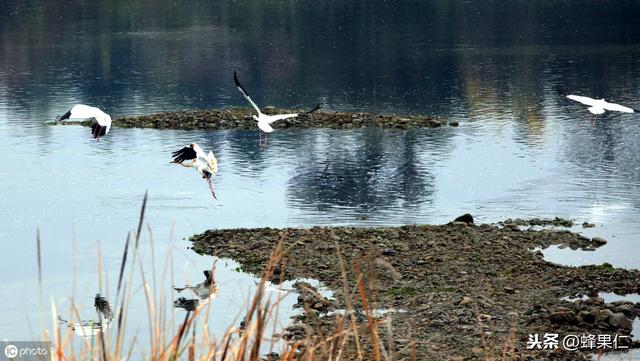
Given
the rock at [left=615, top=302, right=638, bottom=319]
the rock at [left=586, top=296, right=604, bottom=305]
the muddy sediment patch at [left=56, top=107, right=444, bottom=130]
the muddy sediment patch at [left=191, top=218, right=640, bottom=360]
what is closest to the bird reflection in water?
the muddy sediment patch at [left=191, top=218, right=640, bottom=360]

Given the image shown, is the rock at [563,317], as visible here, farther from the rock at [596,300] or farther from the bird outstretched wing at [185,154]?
the bird outstretched wing at [185,154]

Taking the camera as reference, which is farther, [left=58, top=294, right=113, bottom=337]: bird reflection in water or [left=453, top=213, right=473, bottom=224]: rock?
[left=453, top=213, right=473, bottom=224]: rock

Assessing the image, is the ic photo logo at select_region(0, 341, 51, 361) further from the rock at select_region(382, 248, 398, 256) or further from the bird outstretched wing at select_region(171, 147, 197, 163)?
the rock at select_region(382, 248, 398, 256)

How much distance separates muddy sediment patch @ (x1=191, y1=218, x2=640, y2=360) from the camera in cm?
1571

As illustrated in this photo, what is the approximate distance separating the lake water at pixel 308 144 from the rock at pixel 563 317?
14.5 feet

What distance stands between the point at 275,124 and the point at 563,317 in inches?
953

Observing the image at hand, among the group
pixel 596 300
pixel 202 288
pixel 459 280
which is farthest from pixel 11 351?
pixel 459 280

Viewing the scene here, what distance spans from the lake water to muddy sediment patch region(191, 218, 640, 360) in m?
0.99

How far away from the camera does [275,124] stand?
1554 inches

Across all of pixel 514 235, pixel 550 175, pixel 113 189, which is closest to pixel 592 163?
pixel 550 175

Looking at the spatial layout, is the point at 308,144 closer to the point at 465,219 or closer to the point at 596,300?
the point at 465,219

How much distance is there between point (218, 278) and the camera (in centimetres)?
1980

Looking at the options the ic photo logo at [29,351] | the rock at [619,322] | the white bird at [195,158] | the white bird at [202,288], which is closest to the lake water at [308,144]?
the white bird at [202,288]

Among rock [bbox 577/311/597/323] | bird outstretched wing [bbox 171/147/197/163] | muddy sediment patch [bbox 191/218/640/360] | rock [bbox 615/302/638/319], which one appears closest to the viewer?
muddy sediment patch [bbox 191/218/640/360]
